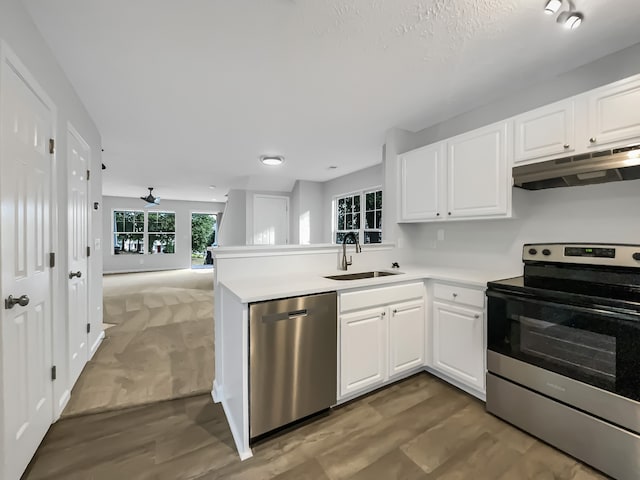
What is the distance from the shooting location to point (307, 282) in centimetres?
197

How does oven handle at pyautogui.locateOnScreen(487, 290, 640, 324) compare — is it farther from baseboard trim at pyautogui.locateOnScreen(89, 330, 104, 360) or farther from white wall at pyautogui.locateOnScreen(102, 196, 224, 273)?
white wall at pyautogui.locateOnScreen(102, 196, 224, 273)

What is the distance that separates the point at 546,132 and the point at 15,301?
323 cm

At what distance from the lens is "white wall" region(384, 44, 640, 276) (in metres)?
1.85

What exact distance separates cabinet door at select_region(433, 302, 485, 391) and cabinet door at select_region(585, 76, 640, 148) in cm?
132

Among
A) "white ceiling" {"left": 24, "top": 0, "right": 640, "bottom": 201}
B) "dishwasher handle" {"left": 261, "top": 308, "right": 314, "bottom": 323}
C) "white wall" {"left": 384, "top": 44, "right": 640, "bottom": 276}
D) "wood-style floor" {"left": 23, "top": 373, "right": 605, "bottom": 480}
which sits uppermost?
"white ceiling" {"left": 24, "top": 0, "right": 640, "bottom": 201}

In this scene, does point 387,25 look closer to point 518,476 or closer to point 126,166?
point 518,476

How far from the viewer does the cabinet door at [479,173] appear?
2166mm

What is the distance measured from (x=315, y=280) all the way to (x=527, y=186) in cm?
175

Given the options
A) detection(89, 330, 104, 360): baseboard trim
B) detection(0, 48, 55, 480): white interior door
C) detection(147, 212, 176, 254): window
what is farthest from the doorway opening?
detection(0, 48, 55, 480): white interior door

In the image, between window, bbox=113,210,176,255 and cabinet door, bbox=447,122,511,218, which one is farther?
window, bbox=113,210,176,255

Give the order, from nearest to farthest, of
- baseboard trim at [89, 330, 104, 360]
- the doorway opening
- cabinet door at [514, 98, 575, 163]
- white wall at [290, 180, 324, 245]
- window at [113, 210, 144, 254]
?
cabinet door at [514, 98, 575, 163], baseboard trim at [89, 330, 104, 360], white wall at [290, 180, 324, 245], window at [113, 210, 144, 254], the doorway opening

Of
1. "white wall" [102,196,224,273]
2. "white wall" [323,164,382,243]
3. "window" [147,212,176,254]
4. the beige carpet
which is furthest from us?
"window" [147,212,176,254]

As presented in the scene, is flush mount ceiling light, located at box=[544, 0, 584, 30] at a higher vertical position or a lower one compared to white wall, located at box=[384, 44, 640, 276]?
higher

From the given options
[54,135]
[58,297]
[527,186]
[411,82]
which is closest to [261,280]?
[58,297]
